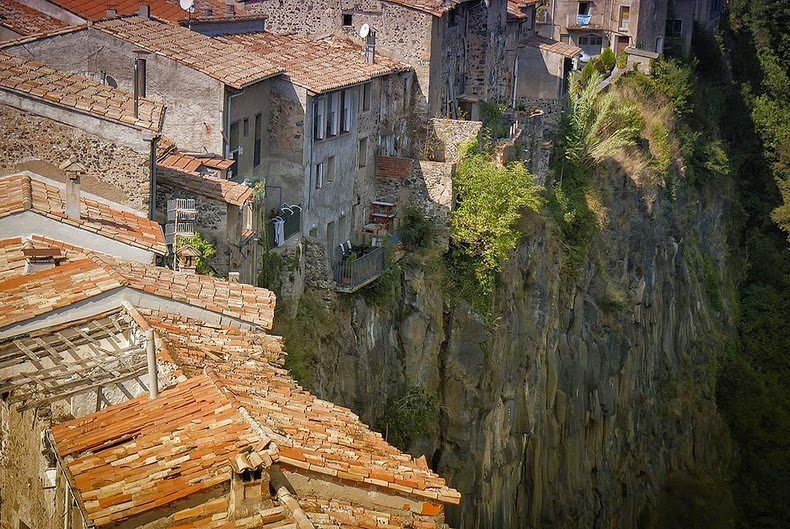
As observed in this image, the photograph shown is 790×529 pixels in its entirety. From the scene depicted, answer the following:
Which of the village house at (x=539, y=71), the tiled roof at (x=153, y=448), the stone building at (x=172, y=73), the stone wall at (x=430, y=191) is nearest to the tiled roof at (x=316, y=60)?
the stone building at (x=172, y=73)

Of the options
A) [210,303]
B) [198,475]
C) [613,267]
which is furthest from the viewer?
[613,267]

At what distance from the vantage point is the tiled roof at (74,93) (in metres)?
23.5

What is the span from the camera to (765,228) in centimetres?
7088

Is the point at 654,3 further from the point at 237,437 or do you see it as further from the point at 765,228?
the point at 237,437

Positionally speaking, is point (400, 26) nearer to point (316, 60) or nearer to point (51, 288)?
point (316, 60)

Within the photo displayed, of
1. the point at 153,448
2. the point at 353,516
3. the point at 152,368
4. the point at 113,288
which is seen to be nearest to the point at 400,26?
the point at 113,288

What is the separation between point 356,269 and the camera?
3281 cm

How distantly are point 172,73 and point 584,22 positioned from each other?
40.9 m

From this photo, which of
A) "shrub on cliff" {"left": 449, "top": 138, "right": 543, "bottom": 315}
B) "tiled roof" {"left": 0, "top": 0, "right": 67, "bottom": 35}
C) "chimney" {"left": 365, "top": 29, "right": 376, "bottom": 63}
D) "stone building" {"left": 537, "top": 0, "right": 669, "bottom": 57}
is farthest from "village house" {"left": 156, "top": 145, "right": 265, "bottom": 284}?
"stone building" {"left": 537, "top": 0, "right": 669, "bottom": 57}

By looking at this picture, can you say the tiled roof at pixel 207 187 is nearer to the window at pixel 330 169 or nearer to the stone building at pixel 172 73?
the stone building at pixel 172 73

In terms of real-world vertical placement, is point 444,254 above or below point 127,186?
below

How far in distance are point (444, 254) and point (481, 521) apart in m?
7.21

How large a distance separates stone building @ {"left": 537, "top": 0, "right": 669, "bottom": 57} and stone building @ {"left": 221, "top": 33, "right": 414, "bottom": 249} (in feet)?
93.1

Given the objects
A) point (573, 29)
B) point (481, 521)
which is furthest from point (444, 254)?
point (573, 29)
